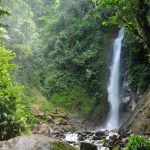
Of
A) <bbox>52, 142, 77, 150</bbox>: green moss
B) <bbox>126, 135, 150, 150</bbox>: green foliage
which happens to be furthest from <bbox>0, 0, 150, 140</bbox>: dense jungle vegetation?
<bbox>52, 142, 77, 150</bbox>: green moss

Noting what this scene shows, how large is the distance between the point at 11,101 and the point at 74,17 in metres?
23.9

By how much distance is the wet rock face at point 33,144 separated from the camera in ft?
24.6

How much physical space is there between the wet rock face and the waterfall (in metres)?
14.9

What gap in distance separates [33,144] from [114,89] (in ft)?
59.6

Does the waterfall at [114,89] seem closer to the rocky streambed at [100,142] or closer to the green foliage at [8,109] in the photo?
the rocky streambed at [100,142]

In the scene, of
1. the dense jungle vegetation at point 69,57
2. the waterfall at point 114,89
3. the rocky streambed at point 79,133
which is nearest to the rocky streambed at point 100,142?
the rocky streambed at point 79,133

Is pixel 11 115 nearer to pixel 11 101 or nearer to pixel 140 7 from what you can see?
Answer: pixel 11 101

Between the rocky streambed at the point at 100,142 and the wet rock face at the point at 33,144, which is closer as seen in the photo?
the wet rock face at the point at 33,144

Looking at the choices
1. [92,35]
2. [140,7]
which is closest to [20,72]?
[92,35]

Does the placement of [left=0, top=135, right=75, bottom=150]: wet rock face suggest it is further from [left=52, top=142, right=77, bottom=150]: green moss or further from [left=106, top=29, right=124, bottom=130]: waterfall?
[left=106, top=29, right=124, bottom=130]: waterfall

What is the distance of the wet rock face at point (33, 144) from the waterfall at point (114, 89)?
14857mm

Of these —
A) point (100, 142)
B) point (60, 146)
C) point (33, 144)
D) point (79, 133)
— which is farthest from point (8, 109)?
point (79, 133)

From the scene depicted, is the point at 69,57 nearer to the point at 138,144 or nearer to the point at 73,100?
the point at 73,100

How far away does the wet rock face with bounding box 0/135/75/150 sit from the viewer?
7.50 m
